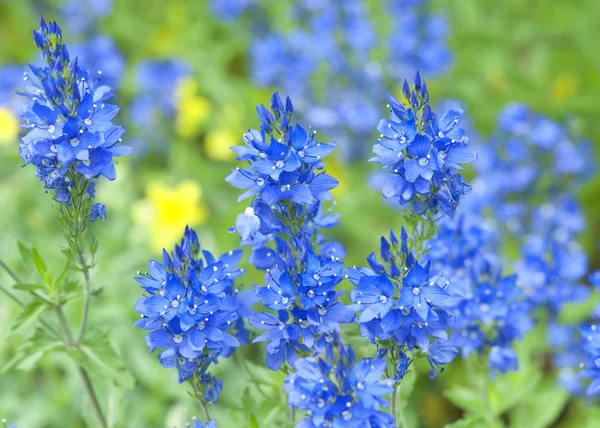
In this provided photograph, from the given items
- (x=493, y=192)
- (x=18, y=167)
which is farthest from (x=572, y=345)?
(x=18, y=167)

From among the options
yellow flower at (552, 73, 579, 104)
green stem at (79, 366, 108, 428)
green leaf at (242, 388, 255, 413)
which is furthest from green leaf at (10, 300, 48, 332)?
yellow flower at (552, 73, 579, 104)

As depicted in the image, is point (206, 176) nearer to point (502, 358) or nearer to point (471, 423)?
point (502, 358)

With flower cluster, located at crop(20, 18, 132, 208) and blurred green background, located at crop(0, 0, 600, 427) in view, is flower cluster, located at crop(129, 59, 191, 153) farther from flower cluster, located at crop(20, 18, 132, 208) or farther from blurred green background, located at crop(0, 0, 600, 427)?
flower cluster, located at crop(20, 18, 132, 208)

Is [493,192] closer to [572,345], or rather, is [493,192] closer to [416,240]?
[572,345]

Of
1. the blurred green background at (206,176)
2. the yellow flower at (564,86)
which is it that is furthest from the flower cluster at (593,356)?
the yellow flower at (564,86)

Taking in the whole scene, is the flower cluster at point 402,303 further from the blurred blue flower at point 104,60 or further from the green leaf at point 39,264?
the blurred blue flower at point 104,60

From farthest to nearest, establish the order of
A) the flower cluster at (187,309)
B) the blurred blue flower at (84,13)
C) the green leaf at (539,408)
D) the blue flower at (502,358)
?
the blurred blue flower at (84,13) → the green leaf at (539,408) → the blue flower at (502,358) → the flower cluster at (187,309)
